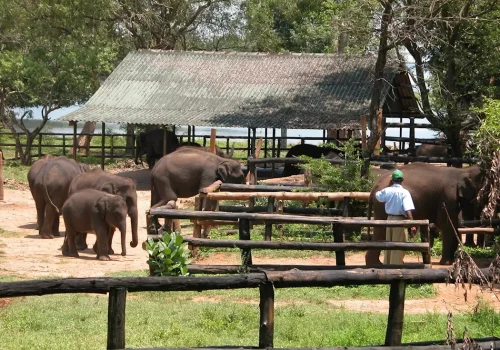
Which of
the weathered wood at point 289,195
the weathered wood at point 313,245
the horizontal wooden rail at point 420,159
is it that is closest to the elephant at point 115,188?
the weathered wood at point 289,195

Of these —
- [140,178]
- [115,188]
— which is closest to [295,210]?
[115,188]

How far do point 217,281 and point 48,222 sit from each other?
1350cm

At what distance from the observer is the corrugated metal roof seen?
3303 centimetres

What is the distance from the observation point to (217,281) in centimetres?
768

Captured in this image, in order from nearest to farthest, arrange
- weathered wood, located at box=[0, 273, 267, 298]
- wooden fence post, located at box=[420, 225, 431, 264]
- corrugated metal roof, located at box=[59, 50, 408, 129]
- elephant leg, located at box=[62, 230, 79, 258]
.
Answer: weathered wood, located at box=[0, 273, 267, 298]
wooden fence post, located at box=[420, 225, 431, 264]
elephant leg, located at box=[62, 230, 79, 258]
corrugated metal roof, located at box=[59, 50, 408, 129]

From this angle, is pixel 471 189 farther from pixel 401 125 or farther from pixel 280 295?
pixel 401 125

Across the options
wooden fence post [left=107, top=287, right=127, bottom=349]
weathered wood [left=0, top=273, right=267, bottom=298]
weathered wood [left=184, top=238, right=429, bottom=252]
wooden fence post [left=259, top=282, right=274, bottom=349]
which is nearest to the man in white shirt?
weathered wood [left=184, top=238, right=429, bottom=252]

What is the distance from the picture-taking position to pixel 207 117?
3366 cm

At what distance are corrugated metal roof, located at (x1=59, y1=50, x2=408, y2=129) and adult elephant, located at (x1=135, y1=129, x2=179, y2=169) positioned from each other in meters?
0.83

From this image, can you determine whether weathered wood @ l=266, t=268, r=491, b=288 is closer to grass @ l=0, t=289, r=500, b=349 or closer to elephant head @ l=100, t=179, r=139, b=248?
grass @ l=0, t=289, r=500, b=349

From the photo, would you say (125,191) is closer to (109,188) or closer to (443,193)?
(109,188)

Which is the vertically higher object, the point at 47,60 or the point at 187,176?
the point at 47,60

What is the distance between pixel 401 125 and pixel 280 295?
55.2 feet

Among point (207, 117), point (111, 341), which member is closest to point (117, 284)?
point (111, 341)
